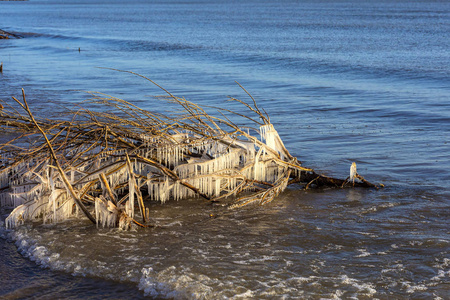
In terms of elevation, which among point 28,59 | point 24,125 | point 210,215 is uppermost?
point 28,59

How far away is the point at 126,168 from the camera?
6.95m

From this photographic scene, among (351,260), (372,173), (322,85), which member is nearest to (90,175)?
(351,260)

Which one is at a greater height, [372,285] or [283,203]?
[283,203]

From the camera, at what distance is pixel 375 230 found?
641 centimetres

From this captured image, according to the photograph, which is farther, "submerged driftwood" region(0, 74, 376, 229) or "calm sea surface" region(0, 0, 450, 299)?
"submerged driftwood" region(0, 74, 376, 229)

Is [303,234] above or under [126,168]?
under

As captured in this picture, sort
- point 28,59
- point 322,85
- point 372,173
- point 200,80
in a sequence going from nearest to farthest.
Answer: point 372,173
point 322,85
point 200,80
point 28,59

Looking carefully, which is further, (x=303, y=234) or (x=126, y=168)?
(x=126, y=168)

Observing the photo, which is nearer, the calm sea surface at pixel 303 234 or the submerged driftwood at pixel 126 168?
the calm sea surface at pixel 303 234

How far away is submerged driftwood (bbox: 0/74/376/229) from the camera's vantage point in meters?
6.54

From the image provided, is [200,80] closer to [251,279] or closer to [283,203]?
[283,203]

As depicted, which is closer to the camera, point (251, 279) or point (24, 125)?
point (251, 279)

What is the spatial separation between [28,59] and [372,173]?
79.6 feet

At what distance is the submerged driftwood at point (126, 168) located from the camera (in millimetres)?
6539
